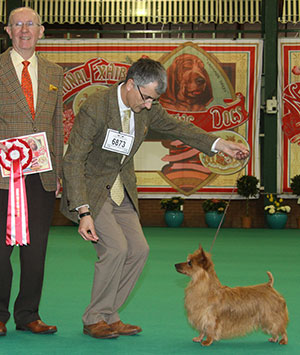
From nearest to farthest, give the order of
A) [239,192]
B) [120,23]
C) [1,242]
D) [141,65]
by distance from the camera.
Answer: [141,65] → [1,242] → [239,192] → [120,23]

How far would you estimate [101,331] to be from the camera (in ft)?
12.2

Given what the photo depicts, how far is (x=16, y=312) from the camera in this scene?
3.95m

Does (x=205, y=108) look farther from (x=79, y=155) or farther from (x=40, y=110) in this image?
(x=79, y=155)

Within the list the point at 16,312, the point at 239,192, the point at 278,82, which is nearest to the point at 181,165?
the point at 239,192

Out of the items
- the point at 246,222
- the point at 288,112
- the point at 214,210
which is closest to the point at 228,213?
the point at 246,222

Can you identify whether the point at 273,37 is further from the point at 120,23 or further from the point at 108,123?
the point at 108,123

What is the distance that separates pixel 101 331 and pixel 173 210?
9059mm

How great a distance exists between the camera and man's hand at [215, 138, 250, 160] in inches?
150

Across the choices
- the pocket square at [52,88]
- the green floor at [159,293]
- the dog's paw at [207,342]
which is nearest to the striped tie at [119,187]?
the pocket square at [52,88]

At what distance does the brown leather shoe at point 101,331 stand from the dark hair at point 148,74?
138cm

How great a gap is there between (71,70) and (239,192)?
4.20 m

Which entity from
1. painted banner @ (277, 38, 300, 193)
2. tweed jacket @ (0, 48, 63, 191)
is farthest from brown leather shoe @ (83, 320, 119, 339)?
painted banner @ (277, 38, 300, 193)

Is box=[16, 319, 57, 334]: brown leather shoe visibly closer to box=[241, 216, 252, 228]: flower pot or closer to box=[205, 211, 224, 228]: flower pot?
box=[205, 211, 224, 228]: flower pot

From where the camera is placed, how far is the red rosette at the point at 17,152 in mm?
3775
